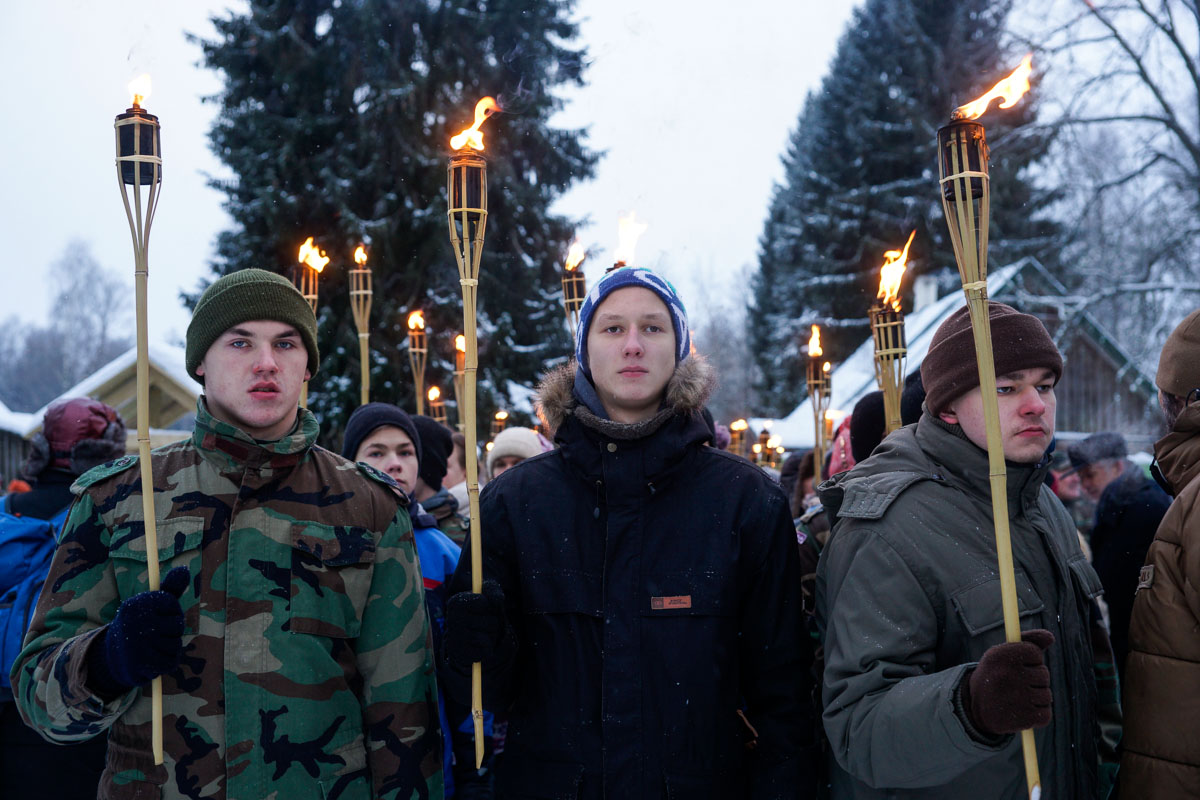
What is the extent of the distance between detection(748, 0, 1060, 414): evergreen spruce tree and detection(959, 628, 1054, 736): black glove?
2667 centimetres

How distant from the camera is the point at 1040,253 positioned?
85.2 ft

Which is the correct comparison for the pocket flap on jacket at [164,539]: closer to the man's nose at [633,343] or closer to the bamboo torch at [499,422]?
the man's nose at [633,343]

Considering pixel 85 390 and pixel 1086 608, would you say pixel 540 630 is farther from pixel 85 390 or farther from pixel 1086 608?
pixel 85 390

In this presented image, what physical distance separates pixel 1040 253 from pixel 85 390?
24067 mm

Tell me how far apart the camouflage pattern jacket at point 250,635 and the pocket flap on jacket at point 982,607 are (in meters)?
1.38

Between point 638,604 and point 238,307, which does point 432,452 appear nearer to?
point 238,307

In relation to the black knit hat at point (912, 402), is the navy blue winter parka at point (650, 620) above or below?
below

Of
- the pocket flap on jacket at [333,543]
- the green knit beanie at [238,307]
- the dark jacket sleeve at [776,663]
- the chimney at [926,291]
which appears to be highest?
the chimney at [926,291]

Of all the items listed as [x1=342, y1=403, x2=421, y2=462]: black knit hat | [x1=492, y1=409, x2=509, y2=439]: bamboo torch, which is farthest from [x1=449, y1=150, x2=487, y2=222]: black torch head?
[x1=492, y1=409, x2=509, y2=439]: bamboo torch

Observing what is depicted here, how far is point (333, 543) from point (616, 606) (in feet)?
2.49

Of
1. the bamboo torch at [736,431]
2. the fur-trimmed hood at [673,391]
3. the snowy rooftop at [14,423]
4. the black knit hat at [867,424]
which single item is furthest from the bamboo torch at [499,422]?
the snowy rooftop at [14,423]

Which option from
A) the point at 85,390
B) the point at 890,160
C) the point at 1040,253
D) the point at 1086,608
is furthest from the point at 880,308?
the point at 890,160

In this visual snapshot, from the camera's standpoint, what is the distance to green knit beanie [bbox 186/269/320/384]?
8.27 feet

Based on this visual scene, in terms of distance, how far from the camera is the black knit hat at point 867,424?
3.97 metres
